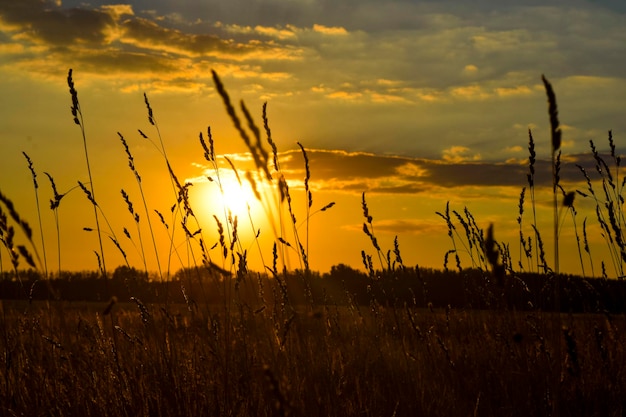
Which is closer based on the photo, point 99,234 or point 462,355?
point 99,234

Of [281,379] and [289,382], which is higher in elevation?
[281,379]

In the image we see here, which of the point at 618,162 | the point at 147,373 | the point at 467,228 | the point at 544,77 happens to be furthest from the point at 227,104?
the point at 618,162

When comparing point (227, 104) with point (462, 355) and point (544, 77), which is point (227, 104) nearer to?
point (544, 77)

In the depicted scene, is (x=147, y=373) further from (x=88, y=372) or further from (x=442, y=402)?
(x=442, y=402)

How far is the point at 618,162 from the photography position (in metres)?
5.42

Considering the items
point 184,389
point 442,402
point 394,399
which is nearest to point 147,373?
point 184,389

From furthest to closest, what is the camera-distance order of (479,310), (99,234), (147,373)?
(479,310) → (99,234) → (147,373)

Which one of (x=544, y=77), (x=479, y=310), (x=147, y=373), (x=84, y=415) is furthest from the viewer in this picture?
(x=479, y=310)

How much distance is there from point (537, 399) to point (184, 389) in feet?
6.90

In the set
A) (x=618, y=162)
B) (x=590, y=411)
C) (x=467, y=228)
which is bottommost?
(x=590, y=411)

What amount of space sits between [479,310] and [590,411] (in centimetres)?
220

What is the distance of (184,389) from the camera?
11.7 ft

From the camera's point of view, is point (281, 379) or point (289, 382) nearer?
point (281, 379)

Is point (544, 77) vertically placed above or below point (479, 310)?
above
